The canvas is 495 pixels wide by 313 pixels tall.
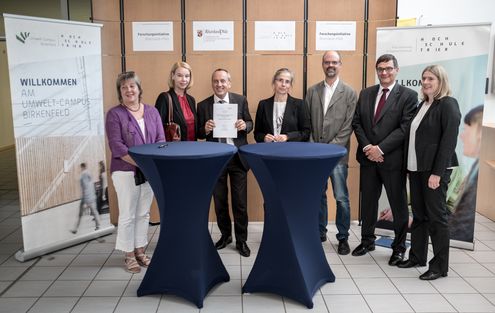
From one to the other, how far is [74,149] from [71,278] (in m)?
1.26

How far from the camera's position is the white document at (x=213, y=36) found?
4.65 meters

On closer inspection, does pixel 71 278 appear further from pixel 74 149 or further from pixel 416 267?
pixel 416 267

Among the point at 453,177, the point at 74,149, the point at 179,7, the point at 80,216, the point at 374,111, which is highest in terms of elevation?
the point at 179,7

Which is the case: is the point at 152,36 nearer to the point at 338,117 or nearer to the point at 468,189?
the point at 338,117

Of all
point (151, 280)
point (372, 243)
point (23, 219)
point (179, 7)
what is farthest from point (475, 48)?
point (23, 219)

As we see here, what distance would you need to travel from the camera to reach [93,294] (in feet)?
10.6

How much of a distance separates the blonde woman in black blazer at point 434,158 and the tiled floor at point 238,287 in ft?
0.93

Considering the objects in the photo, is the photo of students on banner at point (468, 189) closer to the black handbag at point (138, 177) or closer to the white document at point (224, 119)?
the white document at point (224, 119)

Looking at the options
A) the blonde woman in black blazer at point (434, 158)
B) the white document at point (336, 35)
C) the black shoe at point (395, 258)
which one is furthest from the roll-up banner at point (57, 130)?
the blonde woman in black blazer at point (434, 158)

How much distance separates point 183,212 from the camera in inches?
118

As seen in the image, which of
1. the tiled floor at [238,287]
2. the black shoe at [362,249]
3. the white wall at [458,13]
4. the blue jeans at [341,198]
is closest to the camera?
the tiled floor at [238,287]

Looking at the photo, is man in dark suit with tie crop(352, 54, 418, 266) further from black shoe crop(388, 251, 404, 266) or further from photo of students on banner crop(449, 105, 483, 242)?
photo of students on banner crop(449, 105, 483, 242)

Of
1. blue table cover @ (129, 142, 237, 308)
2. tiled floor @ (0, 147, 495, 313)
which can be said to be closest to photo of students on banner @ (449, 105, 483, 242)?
tiled floor @ (0, 147, 495, 313)

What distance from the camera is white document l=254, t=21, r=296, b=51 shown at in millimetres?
4660
